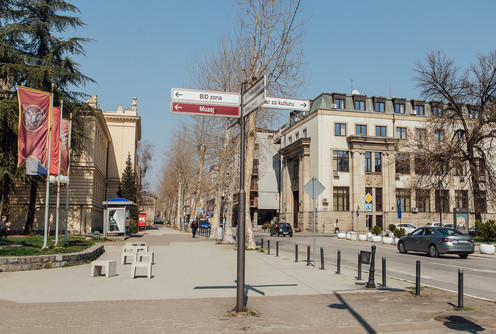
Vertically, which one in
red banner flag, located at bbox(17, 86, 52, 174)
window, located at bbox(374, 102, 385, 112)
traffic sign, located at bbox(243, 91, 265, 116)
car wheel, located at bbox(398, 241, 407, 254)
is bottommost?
car wheel, located at bbox(398, 241, 407, 254)

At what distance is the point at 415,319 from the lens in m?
7.45

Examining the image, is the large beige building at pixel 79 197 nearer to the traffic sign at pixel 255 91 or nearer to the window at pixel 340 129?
the window at pixel 340 129

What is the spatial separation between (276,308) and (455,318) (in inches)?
124

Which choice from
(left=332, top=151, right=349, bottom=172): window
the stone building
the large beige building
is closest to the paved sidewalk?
the large beige building

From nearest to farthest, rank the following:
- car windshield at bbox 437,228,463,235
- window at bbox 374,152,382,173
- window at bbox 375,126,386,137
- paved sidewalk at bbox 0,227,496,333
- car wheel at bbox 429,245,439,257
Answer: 1. paved sidewalk at bbox 0,227,496,333
2. car windshield at bbox 437,228,463,235
3. car wheel at bbox 429,245,439,257
4. window at bbox 374,152,382,173
5. window at bbox 375,126,386,137

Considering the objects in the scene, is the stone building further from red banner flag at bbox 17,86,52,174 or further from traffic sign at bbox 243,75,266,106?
traffic sign at bbox 243,75,266,106

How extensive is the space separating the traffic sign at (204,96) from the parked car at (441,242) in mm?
16671

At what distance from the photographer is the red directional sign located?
7582mm

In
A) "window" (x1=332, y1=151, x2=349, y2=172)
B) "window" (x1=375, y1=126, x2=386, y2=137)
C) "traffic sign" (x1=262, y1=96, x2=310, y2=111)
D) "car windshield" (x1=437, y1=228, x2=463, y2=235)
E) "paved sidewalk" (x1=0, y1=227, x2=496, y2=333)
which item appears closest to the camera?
"paved sidewalk" (x1=0, y1=227, x2=496, y2=333)

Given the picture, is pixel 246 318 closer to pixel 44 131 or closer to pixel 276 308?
pixel 276 308

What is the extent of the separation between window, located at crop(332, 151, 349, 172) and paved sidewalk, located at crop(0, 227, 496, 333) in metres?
46.6

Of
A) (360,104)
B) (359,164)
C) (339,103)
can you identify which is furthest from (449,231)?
(360,104)

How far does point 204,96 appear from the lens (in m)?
7.75

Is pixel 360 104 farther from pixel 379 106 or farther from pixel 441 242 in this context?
pixel 441 242
